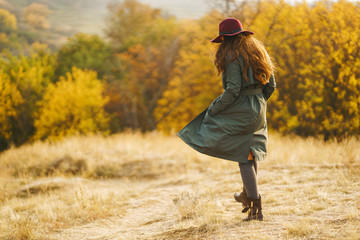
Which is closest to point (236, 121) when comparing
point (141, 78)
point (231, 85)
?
point (231, 85)

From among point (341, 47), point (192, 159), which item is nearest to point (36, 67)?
point (192, 159)

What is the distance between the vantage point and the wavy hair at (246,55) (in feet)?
9.84

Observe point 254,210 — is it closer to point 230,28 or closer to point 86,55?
point 230,28

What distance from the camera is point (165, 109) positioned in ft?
70.8

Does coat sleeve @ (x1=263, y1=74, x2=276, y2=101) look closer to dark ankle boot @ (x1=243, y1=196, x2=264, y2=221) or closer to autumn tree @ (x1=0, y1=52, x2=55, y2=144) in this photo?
dark ankle boot @ (x1=243, y1=196, x2=264, y2=221)

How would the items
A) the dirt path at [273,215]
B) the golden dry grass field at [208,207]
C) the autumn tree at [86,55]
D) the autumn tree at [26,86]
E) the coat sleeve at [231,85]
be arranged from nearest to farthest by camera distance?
the dirt path at [273,215] → the coat sleeve at [231,85] → the golden dry grass field at [208,207] → the autumn tree at [26,86] → the autumn tree at [86,55]

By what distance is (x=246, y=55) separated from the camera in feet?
9.83

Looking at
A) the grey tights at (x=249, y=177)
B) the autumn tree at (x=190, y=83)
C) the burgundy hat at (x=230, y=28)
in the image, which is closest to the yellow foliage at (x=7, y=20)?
the autumn tree at (x=190, y=83)

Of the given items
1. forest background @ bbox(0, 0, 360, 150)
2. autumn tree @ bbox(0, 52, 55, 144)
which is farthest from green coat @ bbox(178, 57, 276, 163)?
autumn tree @ bbox(0, 52, 55, 144)

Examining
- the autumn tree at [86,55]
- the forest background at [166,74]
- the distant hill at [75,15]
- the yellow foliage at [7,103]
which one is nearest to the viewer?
the forest background at [166,74]

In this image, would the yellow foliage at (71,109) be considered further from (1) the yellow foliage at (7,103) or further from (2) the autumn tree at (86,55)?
(2) the autumn tree at (86,55)

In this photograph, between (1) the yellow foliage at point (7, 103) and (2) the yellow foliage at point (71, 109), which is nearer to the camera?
(2) the yellow foliage at point (71, 109)

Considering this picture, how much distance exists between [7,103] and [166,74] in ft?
34.6

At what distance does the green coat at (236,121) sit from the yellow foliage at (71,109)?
17.5 meters
